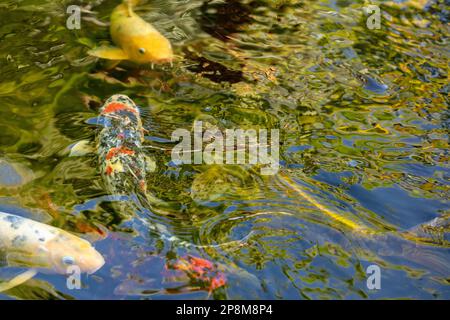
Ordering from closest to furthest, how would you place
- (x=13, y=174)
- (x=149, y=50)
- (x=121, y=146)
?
(x=13, y=174)
(x=121, y=146)
(x=149, y=50)

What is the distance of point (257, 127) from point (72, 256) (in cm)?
216

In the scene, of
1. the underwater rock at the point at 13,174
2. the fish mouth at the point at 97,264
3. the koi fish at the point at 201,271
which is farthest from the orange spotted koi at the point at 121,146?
the koi fish at the point at 201,271

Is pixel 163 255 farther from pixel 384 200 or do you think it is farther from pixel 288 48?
pixel 288 48

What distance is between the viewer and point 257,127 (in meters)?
5.09

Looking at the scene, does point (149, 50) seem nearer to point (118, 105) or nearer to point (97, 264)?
point (118, 105)

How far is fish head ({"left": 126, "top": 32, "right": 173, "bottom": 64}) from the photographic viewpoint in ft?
19.0

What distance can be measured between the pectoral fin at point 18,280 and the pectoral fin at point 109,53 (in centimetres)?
292

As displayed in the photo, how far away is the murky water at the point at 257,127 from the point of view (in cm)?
367

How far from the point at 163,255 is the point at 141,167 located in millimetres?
1004

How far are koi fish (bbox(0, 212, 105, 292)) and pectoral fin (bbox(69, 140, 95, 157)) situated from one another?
95 cm

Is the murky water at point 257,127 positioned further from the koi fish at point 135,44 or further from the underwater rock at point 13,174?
the koi fish at point 135,44

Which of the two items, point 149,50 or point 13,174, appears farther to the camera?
point 149,50

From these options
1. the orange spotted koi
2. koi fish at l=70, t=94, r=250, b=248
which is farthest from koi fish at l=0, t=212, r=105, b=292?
the orange spotted koi

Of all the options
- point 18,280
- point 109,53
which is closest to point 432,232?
point 18,280
